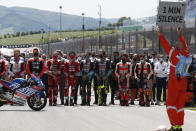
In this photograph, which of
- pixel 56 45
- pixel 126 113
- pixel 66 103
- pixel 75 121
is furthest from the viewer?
pixel 56 45

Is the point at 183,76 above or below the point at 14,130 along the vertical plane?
above

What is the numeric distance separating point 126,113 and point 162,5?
4103 mm

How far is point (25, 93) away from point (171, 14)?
531 cm

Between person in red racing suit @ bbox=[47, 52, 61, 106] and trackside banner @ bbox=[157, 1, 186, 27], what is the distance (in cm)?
425

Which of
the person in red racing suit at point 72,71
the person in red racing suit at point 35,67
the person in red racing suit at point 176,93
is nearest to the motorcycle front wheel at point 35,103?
the person in red racing suit at point 35,67

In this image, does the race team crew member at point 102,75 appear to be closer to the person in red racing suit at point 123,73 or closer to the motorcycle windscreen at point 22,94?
the person in red racing suit at point 123,73

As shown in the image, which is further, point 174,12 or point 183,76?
point 174,12

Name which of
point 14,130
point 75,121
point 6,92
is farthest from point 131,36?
point 14,130

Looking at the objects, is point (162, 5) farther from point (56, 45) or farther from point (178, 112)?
point (56, 45)

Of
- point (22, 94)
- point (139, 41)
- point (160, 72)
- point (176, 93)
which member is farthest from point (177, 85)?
point (139, 41)

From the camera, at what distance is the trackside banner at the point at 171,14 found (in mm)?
17047

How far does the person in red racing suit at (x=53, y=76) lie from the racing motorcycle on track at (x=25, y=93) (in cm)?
263

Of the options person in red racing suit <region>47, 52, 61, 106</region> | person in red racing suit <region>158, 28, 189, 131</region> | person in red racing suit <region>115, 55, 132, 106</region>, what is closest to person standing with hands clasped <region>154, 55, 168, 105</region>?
person in red racing suit <region>115, 55, 132, 106</region>

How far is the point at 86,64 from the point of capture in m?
19.5
